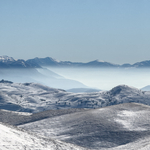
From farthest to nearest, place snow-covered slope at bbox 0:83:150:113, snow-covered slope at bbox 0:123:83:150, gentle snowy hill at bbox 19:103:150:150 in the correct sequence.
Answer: snow-covered slope at bbox 0:83:150:113
gentle snowy hill at bbox 19:103:150:150
snow-covered slope at bbox 0:123:83:150

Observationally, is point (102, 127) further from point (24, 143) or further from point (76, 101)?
point (76, 101)

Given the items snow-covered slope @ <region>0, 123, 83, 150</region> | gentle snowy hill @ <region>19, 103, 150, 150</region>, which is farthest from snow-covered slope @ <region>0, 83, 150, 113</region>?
snow-covered slope @ <region>0, 123, 83, 150</region>

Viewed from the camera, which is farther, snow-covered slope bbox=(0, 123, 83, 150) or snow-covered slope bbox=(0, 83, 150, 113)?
snow-covered slope bbox=(0, 83, 150, 113)

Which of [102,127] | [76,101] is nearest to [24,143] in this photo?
[102,127]

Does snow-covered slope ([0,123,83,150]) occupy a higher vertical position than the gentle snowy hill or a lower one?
higher

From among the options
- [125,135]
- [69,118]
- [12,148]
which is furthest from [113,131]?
[12,148]

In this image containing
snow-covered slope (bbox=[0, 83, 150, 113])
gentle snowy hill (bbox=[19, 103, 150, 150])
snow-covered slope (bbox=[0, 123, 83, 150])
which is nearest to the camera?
snow-covered slope (bbox=[0, 123, 83, 150])

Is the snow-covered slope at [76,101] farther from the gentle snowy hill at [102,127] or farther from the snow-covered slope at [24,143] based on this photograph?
the snow-covered slope at [24,143]

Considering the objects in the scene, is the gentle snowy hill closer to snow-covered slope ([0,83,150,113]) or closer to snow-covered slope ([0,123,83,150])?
snow-covered slope ([0,123,83,150])

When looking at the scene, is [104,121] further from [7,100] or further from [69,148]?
[7,100]
